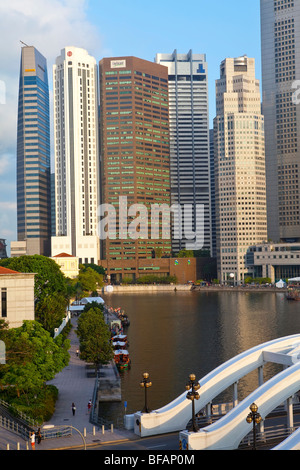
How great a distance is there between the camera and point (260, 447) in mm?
36188

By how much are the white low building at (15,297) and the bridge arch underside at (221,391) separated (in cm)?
2380

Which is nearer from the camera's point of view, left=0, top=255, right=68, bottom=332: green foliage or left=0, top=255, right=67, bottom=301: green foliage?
left=0, top=255, right=68, bottom=332: green foliage

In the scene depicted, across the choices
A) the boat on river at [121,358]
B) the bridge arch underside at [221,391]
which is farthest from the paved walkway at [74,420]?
the boat on river at [121,358]

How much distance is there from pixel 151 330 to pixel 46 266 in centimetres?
2380

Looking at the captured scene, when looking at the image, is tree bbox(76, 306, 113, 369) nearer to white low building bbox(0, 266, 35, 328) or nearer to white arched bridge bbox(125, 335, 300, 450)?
white low building bbox(0, 266, 35, 328)

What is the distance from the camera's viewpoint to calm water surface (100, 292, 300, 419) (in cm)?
6047

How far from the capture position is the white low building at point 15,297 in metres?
60.1

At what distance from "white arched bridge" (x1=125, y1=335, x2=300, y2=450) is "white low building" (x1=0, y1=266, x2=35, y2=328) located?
2352 centimetres

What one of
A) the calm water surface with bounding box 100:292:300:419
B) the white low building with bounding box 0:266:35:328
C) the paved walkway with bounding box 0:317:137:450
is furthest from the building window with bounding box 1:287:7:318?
the calm water surface with bounding box 100:292:300:419

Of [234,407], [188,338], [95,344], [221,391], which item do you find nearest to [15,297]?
[95,344]

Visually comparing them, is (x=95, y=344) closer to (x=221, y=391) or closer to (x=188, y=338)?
(x=221, y=391)

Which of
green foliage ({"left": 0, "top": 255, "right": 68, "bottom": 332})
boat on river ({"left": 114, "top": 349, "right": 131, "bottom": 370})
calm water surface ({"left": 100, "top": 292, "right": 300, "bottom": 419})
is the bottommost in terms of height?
calm water surface ({"left": 100, "top": 292, "right": 300, "bottom": 419})
